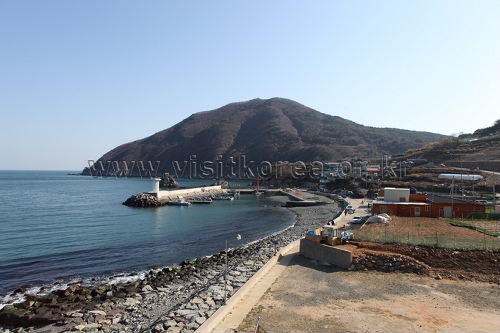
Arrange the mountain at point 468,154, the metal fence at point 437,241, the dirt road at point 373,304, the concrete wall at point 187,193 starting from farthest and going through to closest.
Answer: the mountain at point 468,154
the concrete wall at point 187,193
the metal fence at point 437,241
the dirt road at point 373,304

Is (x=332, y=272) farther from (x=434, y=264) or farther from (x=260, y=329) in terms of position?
(x=260, y=329)

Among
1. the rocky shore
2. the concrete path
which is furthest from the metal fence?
the rocky shore

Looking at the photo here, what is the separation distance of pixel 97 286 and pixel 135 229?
20266mm

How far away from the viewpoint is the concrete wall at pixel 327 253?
1932 cm

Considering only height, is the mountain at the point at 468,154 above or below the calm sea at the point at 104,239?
above

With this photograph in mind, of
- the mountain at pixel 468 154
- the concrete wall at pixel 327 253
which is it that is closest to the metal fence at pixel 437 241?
the concrete wall at pixel 327 253

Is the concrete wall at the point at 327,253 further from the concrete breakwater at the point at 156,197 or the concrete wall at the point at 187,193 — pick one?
the concrete wall at the point at 187,193

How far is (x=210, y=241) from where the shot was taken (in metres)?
33.5

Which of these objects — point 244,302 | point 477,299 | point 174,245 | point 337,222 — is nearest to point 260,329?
point 244,302

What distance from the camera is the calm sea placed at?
75.1ft

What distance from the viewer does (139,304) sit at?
53.1 ft

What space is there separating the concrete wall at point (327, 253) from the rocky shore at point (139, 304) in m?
3.03

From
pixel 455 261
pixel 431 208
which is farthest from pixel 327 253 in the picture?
pixel 431 208

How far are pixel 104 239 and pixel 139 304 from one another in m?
19.8
